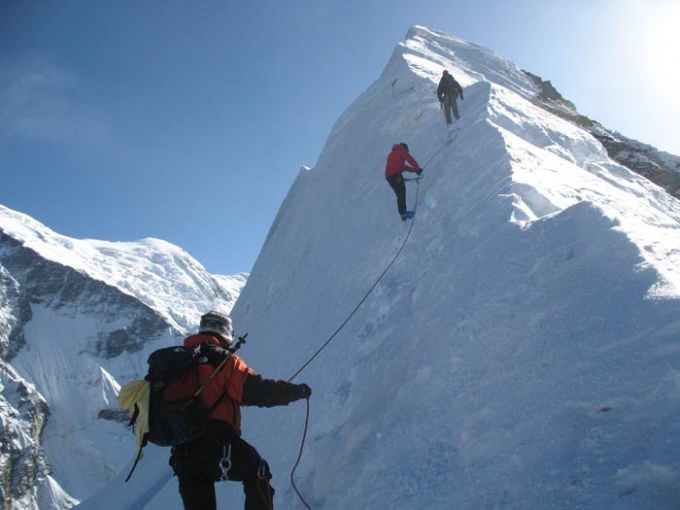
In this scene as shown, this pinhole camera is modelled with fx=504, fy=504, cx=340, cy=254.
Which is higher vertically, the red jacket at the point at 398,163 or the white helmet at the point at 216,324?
the red jacket at the point at 398,163

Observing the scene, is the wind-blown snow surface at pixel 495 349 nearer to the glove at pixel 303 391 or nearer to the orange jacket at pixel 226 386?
the glove at pixel 303 391

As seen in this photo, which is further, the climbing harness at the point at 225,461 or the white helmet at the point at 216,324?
the white helmet at the point at 216,324

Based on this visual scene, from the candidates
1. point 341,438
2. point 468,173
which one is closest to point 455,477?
point 341,438

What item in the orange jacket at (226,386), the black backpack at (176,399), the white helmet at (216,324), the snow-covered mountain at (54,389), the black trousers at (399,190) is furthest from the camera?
the snow-covered mountain at (54,389)

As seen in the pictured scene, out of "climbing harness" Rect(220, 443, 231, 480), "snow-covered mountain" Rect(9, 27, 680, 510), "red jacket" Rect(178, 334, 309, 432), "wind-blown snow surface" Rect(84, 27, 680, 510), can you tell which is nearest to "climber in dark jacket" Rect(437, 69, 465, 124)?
"snow-covered mountain" Rect(9, 27, 680, 510)

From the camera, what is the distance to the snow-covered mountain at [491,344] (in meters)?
3.22

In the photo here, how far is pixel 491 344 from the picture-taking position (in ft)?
14.6

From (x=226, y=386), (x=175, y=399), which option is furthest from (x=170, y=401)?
(x=226, y=386)

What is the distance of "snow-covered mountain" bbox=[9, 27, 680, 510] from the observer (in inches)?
127

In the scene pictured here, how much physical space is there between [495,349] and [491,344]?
81 mm

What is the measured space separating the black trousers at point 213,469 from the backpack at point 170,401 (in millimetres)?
113

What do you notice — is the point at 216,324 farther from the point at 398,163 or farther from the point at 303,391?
the point at 398,163

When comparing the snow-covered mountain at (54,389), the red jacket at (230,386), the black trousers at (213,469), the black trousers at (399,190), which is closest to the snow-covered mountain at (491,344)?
the black trousers at (399,190)

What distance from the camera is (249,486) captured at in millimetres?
3338
